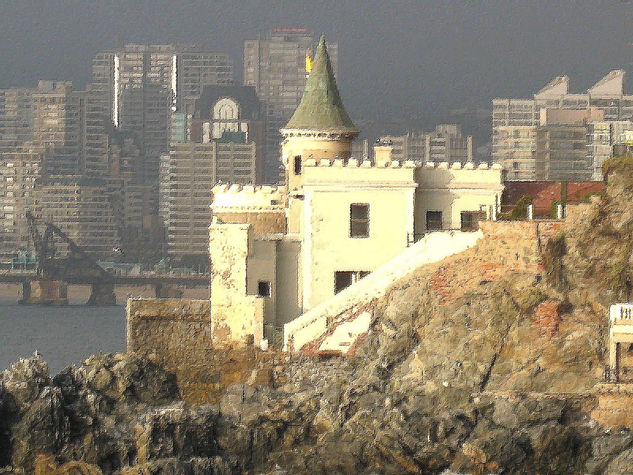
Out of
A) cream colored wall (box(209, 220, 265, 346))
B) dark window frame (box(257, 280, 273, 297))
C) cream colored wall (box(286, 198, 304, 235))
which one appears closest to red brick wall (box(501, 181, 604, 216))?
cream colored wall (box(286, 198, 304, 235))

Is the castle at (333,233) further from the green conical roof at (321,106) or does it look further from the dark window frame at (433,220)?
the green conical roof at (321,106)

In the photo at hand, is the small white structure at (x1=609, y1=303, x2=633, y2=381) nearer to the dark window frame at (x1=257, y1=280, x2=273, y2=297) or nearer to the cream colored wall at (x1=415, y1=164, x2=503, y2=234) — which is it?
the cream colored wall at (x1=415, y1=164, x2=503, y2=234)

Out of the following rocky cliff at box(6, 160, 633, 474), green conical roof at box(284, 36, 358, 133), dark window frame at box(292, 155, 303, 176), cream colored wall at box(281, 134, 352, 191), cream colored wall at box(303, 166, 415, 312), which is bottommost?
rocky cliff at box(6, 160, 633, 474)

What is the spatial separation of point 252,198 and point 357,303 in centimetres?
963

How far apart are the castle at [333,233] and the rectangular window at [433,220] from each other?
3 cm

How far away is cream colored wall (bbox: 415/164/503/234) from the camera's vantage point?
71.6 meters

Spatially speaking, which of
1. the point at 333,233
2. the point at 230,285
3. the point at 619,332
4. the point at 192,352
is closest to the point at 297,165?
the point at 333,233

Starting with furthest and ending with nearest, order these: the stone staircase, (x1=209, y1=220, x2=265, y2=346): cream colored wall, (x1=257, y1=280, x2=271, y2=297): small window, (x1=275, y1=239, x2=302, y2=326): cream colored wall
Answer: (x1=275, y1=239, x2=302, y2=326): cream colored wall
(x1=257, y1=280, x2=271, y2=297): small window
(x1=209, y1=220, x2=265, y2=346): cream colored wall
the stone staircase

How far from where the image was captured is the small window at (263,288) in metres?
70.9

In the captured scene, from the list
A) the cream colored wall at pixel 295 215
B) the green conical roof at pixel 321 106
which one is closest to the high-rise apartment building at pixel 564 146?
the green conical roof at pixel 321 106

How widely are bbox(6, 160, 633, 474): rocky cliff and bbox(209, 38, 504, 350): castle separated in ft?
10.8

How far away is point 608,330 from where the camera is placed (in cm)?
6109

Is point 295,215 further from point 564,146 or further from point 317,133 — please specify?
point 564,146

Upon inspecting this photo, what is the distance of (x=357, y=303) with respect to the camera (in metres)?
67.9
